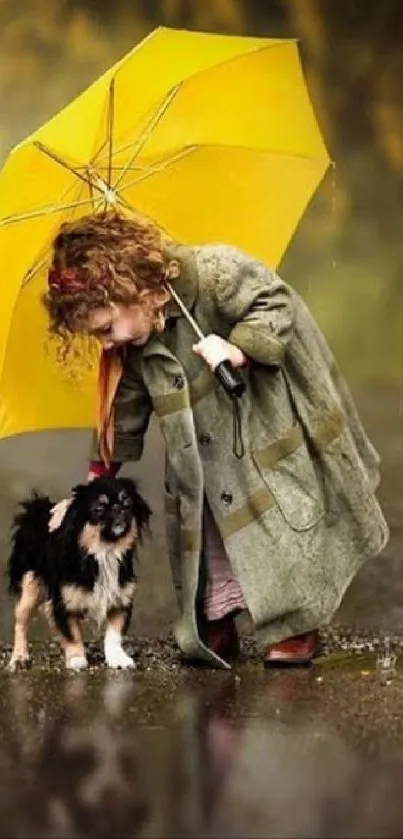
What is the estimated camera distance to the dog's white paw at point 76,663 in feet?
9.55

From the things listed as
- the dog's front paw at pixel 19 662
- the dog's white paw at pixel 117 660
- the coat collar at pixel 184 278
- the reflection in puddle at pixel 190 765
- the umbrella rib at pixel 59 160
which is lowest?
the reflection in puddle at pixel 190 765

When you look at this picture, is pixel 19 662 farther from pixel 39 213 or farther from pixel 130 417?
pixel 39 213

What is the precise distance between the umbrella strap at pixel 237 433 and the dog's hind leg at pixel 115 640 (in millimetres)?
388

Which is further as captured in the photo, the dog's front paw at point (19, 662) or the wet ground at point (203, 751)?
the dog's front paw at point (19, 662)

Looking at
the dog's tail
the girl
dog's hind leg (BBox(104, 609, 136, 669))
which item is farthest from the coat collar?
dog's hind leg (BBox(104, 609, 136, 669))

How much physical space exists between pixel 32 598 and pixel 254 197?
929 millimetres

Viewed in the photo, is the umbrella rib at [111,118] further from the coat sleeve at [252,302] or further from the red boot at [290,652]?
the red boot at [290,652]

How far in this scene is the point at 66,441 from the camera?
355 cm

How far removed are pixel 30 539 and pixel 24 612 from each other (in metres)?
0.15

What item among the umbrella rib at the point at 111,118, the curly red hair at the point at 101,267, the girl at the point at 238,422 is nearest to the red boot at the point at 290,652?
the girl at the point at 238,422

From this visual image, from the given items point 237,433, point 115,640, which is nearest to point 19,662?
point 115,640

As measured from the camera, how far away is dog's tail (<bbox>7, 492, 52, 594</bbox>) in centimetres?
298

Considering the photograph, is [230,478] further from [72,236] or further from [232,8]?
[232,8]

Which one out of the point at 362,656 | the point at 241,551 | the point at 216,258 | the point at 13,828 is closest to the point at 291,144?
the point at 216,258
